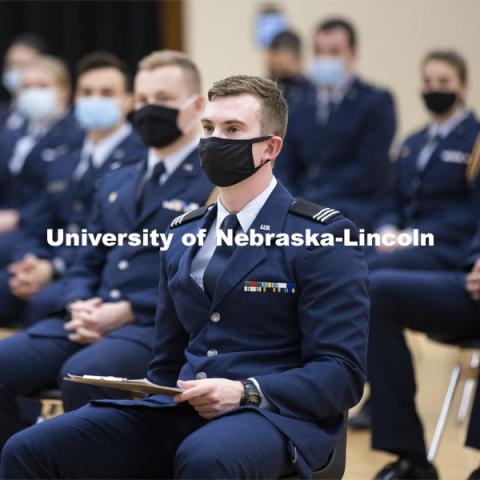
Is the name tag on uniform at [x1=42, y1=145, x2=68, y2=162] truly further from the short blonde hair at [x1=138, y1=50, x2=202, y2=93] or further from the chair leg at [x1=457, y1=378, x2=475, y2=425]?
the chair leg at [x1=457, y1=378, x2=475, y2=425]

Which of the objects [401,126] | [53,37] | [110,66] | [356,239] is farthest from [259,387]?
[53,37]

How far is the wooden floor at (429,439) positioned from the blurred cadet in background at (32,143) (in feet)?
7.19

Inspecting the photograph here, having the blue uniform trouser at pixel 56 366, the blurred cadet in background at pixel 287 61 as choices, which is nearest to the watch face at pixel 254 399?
the blue uniform trouser at pixel 56 366

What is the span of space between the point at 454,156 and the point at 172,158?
1.41 meters

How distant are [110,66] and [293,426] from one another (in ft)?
8.79

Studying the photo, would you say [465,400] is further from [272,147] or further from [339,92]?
[272,147]

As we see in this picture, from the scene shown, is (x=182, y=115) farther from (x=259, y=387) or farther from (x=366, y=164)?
(x=366, y=164)

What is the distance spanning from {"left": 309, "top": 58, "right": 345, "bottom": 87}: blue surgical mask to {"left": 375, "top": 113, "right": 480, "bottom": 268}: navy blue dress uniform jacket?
104 centimetres

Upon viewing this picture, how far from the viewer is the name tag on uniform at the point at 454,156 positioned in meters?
4.38

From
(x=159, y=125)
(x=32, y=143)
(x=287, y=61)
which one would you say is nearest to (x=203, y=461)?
(x=159, y=125)

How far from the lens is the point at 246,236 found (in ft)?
8.76

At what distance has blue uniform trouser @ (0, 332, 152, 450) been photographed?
3.18 meters

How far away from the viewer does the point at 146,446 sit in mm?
2580

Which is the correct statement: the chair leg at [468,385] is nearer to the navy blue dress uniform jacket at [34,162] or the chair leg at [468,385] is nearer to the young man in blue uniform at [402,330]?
the young man in blue uniform at [402,330]
